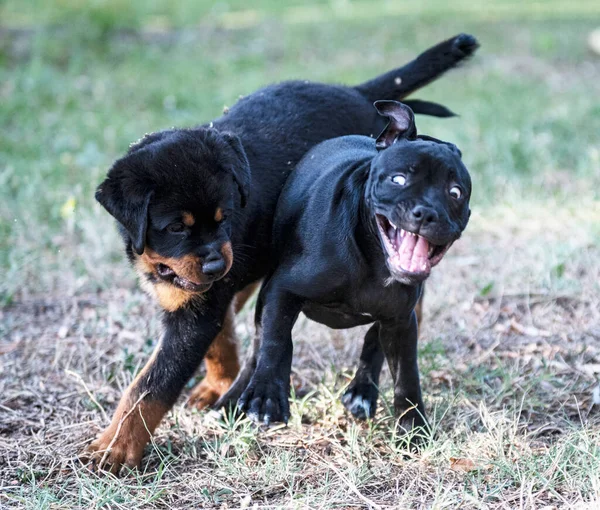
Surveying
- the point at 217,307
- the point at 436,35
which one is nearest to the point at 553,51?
the point at 436,35

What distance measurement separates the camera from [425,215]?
3.19m

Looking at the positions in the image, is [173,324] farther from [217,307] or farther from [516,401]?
[516,401]

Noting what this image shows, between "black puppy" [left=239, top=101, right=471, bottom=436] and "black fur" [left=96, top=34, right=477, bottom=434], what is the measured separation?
0.20 meters

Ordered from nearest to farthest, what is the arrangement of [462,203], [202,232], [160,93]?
[462,203]
[202,232]
[160,93]

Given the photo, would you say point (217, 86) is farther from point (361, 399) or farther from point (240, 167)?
point (361, 399)

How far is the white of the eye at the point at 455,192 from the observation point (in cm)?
334

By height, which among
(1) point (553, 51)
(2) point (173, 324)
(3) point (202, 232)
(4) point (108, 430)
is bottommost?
(1) point (553, 51)

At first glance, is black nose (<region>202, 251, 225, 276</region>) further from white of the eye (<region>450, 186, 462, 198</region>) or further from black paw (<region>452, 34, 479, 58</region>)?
black paw (<region>452, 34, 479, 58</region>)

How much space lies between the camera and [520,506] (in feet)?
11.1

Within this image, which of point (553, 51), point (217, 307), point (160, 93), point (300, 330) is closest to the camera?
point (217, 307)

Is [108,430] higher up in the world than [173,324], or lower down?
lower down

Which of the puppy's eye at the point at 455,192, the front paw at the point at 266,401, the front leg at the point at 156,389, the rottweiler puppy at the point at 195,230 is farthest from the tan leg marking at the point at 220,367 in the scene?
the puppy's eye at the point at 455,192

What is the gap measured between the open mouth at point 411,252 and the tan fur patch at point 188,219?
2.78 ft

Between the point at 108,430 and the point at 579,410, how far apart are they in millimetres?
2244
